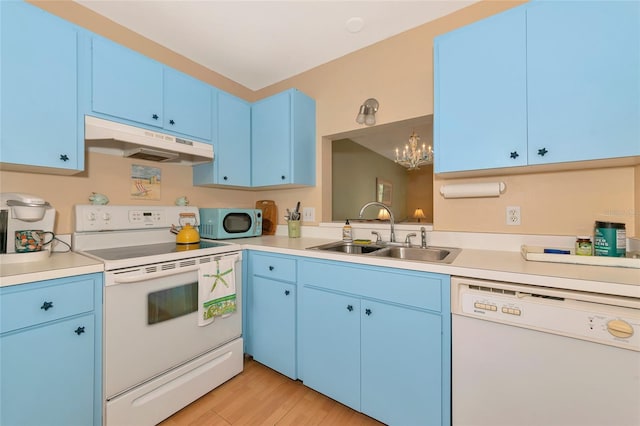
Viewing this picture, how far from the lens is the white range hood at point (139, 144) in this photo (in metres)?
1.47

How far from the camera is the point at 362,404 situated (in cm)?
135

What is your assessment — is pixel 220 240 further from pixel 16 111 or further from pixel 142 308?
pixel 16 111

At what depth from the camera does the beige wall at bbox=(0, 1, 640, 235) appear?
1339mm

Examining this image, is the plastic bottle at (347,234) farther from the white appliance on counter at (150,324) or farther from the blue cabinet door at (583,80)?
the blue cabinet door at (583,80)

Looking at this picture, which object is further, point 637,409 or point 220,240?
point 220,240

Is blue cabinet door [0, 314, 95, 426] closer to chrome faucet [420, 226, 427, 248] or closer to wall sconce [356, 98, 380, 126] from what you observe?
chrome faucet [420, 226, 427, 248]

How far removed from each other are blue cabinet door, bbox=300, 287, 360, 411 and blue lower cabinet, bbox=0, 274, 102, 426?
40.0 inches

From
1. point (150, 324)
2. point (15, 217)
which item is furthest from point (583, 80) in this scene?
point (15, 217)

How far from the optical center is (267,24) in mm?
1797

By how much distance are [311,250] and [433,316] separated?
733 millimetres

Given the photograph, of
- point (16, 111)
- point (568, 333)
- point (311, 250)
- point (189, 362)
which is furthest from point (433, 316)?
point (16, 111)

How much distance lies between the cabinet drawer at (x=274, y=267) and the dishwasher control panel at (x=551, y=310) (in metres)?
0.93

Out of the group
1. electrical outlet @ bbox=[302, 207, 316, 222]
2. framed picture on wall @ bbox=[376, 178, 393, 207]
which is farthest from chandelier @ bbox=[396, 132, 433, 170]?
electrical outlet @ bbox=[302, 207, 316, 222]

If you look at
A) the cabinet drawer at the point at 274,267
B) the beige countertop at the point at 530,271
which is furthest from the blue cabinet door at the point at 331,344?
the beige countertop at the point at 530,271
